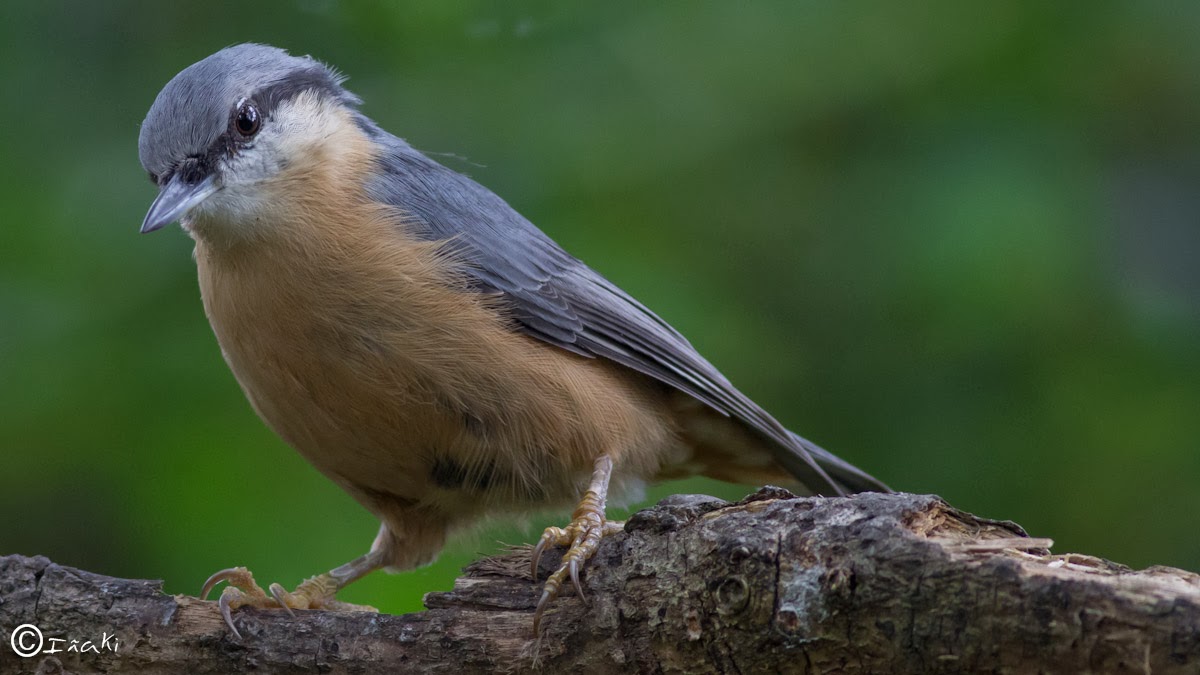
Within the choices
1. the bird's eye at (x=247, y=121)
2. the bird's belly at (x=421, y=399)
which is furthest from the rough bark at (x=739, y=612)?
the bird's eye at (x=247, y=121)

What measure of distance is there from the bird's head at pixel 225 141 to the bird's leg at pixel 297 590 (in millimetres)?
1063

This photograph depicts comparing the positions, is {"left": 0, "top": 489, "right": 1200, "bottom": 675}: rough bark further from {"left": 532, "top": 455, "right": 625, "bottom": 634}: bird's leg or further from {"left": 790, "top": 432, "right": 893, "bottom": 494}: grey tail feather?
{"left": 790, "top": 432, "right": 893, "bottom": 494}: grey tail feather

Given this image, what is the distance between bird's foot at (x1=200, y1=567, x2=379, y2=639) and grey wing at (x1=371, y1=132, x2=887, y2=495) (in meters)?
1.09

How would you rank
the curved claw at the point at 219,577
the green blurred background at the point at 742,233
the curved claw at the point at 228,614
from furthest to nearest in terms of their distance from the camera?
the green blurred background at the point at 742,233, the curved claw at the point at 219,577, the curved claw at the point at 228,614

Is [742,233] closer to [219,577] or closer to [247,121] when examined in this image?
[247,121]

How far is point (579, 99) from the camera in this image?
4.32 meters

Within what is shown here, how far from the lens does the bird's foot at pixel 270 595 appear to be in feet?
10.9

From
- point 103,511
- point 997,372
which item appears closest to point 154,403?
point 103,511

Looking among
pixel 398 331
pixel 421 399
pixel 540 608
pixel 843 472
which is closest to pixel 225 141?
pixel 398 331

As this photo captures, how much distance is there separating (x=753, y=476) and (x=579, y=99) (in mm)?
1553

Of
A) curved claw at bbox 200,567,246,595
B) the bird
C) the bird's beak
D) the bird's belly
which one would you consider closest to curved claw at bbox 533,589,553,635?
the bird

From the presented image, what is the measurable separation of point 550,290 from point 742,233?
3.92 feet

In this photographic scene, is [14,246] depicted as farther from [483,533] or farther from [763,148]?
[763,148]

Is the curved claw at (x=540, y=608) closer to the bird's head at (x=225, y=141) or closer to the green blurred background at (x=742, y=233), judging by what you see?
the green blurred background at (x=742, y=233)
